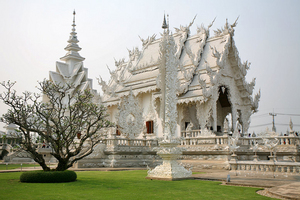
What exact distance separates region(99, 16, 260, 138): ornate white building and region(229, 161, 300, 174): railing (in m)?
5.87

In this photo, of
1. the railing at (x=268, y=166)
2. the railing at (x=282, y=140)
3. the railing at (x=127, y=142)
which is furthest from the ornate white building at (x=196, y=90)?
the railing at (x=268, y=166)

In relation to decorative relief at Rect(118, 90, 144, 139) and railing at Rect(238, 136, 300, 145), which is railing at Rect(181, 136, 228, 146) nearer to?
railing at Rect(238, 136, 300, 145)

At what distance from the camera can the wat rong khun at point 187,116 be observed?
10.4 m

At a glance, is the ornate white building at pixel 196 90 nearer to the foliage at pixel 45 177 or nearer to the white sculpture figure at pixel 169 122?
the white sculpture figure at pixel 169 122

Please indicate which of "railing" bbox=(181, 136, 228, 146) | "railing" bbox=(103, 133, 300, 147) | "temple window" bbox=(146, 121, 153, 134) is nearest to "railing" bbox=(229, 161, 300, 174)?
"railing" bbox=(103, 133, 300, 147)

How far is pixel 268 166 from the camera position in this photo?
34.2 ft

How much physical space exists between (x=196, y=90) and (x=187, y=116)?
2.40 meters

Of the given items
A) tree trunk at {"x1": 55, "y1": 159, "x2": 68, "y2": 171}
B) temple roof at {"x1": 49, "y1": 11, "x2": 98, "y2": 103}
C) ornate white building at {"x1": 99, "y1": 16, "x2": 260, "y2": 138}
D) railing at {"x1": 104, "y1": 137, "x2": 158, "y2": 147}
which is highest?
temple roof at {"x1": 49, "y1": 11, "x2": 98, "y2": 103}

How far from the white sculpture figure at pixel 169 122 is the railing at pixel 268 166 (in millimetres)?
2297

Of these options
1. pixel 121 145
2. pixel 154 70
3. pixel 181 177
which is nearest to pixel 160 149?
pixel 181 177

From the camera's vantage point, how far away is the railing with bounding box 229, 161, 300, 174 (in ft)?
32.9

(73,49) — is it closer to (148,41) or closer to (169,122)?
(148,41)

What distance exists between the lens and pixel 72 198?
614 centimetres

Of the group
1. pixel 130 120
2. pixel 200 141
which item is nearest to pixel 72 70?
pixel 130 120
